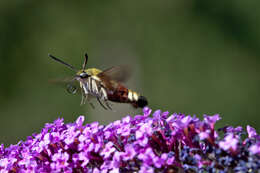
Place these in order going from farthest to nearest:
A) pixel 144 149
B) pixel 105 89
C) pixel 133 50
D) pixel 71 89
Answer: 1. pixel 133 50
2. pixel 71 89
3. pixel 105 89
4. pixel 144 149

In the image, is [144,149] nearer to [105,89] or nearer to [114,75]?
[114,75]

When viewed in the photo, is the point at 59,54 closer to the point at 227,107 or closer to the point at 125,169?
the point at 227,107

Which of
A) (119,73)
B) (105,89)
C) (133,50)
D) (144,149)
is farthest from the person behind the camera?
(133,50)

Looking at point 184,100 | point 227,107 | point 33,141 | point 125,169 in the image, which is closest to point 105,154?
point 125,169

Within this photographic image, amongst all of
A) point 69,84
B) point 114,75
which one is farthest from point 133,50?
point 114,75

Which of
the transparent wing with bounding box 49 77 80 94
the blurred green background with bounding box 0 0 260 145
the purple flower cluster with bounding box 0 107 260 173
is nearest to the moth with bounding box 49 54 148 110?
the transparent wing with bounding box 49 77 80 94

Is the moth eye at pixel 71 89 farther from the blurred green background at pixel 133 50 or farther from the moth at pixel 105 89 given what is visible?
the blurred green background at pixel 133 50

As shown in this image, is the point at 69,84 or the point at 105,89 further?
the point at 69,84

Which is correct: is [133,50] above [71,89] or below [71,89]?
above
